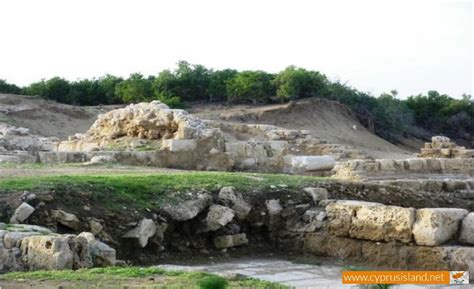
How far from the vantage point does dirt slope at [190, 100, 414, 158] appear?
113 feet

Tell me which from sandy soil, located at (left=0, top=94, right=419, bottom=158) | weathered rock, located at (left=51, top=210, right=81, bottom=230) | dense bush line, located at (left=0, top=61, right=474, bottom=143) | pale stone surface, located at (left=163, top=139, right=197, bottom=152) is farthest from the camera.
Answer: dense bush line, located at (left=0, top=61, right=474, bottom=143)

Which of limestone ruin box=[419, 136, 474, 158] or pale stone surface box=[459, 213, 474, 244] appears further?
limestone ruin box=[419, 136, 474, 158]

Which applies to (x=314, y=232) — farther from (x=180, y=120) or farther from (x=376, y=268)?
(x=180, y=120)

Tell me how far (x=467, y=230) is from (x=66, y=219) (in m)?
4.43

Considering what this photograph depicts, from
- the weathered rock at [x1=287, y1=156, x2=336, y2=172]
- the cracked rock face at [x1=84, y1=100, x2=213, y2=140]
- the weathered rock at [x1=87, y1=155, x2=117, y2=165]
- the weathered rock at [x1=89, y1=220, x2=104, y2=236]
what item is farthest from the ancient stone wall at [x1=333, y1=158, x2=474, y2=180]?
the weathered rock at [x1=89, y1=220, x2=104, y2=236]

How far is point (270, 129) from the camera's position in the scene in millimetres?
29547

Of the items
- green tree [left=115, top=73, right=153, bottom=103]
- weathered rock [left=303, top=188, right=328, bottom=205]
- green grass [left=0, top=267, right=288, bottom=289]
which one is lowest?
green grass [left=0, top=267, right=288, bottom=289]

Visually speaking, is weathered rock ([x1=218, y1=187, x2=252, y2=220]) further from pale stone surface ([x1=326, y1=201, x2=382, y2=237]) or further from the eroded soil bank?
pale stone surface ([x1=326, y1=201, x2=382, y2=237])

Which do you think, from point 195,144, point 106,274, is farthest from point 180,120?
point 106,274

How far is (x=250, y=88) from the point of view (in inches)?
1501

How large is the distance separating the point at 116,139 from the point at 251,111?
19.5 meters

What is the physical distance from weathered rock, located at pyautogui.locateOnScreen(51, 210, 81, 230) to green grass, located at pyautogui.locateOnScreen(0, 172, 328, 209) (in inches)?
14.8

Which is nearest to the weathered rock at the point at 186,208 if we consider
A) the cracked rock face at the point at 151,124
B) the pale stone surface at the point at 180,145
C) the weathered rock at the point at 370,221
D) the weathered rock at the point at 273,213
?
the weathered rock at the point at 273,213

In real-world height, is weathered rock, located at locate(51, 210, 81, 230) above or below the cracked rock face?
below
